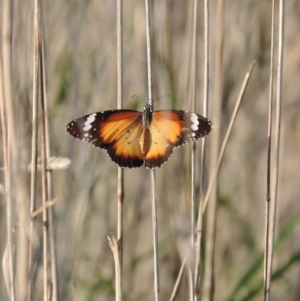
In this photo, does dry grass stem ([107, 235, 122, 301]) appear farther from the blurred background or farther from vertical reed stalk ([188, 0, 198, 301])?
the blurred background

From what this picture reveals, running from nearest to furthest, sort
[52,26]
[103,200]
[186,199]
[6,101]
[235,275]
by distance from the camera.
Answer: [6,101] → [186,199] → [52,26] → [103,200] → [235,275]

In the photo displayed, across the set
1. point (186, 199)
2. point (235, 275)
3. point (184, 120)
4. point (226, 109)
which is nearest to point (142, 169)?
point (226, 109)

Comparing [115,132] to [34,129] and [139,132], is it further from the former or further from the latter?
[34,129]

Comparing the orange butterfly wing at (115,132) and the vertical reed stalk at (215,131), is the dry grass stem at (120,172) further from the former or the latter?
the vertical reed stalk at (215,131)

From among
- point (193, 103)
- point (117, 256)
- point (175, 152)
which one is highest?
point (193, 103)

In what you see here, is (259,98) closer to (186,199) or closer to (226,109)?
(226,109)

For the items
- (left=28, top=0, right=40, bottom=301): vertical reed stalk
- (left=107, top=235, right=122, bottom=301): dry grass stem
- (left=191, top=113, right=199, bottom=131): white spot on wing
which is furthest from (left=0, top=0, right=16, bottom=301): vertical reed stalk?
(left=191, top=113, right=199, bottom=131): white spot on wing

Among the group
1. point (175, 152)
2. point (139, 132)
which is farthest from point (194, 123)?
point (175, 152)

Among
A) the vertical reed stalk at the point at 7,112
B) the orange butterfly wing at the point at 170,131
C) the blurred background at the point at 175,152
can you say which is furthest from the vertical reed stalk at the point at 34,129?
the blurred background at the point at 175,152
